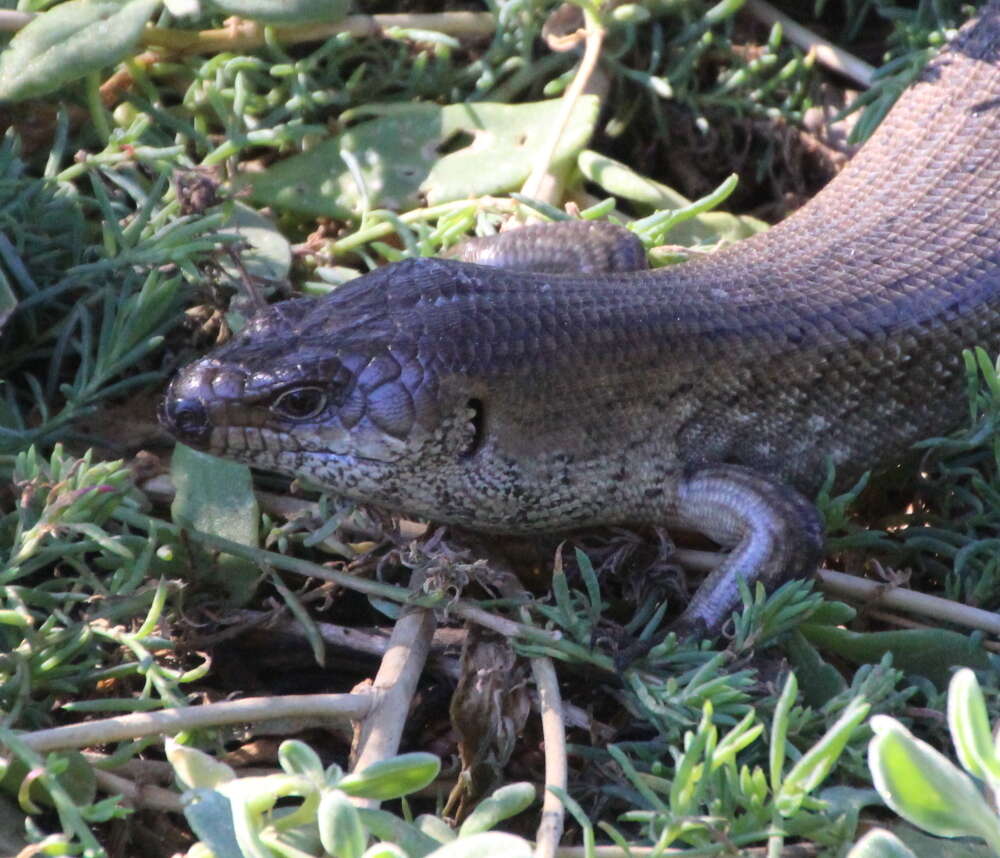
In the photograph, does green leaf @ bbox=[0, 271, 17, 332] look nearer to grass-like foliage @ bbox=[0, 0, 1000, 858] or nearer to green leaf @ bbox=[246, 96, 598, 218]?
grass-like foliage @ bbox=[0, 0, 1000, 858]

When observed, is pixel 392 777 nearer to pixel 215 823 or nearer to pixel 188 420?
pixel 215 823

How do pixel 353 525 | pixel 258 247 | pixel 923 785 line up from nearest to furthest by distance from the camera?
pixel 923 785
pixel 353 525
pixel 258 247

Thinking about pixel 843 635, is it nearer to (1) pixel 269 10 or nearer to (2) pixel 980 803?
(2) pixel 980 803

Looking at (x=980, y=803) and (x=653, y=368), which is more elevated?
(x=980, y=803)

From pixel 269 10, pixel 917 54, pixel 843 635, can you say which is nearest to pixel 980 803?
pixel 843 635

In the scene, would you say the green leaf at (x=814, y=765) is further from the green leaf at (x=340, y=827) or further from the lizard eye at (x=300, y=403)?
the lizard eye at (x=300, y=403)

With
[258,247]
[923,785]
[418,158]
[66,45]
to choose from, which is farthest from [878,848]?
[66,45]

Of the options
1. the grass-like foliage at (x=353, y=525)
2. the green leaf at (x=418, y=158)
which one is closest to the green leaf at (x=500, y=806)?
the grass-like foliage at (x=353, y=525)
